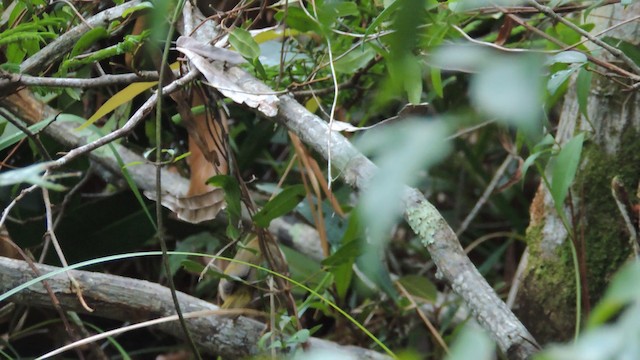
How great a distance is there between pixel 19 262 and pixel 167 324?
0.21m

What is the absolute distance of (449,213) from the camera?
170 cm

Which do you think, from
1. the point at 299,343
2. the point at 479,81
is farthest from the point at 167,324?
the point at 479,81

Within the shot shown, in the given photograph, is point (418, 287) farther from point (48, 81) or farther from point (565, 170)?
point (48, 81)

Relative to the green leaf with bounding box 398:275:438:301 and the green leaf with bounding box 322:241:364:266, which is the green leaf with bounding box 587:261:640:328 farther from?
Answer: the green leaf with bounding box 398:275:438:301

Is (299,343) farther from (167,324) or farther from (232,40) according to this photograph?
(232,40)

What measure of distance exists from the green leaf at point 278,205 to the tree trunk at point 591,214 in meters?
0.39

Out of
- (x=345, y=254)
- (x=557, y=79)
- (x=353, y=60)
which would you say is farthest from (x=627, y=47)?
(x=345, y=254)

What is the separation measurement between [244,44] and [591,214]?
23.5 inches

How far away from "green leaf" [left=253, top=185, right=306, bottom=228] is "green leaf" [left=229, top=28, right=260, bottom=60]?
23cm

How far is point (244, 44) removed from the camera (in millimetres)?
837

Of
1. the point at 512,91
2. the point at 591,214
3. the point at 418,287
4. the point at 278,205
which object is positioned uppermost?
the point at 512,91

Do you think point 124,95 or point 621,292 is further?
point 124,95

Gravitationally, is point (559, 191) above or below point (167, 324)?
above

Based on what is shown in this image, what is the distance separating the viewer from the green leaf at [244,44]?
83 cm
